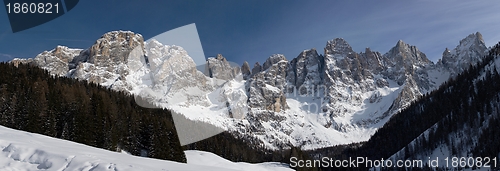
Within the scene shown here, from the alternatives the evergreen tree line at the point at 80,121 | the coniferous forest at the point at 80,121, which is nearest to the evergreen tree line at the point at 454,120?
the evergreen tree line at the point at 80,121

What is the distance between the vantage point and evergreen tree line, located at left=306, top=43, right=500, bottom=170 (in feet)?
299

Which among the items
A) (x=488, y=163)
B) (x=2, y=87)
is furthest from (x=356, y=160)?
(x=2, y=87)

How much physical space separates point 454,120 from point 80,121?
109 metres

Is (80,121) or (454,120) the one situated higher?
(454,120)

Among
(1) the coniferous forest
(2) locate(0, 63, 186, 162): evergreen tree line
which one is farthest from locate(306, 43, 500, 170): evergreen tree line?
(1) the coniferous forest

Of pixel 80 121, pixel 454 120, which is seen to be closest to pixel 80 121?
pixel 80 121

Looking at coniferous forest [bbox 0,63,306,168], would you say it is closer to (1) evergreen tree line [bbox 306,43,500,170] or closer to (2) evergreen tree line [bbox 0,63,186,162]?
(2) evergreen tree line [bbox 0,63,186,162]

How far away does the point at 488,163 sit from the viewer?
78.9m

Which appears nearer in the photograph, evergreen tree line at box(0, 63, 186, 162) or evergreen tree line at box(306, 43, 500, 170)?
evergreen tree line at box(0, 63, 186, 162)

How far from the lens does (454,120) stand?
352ft

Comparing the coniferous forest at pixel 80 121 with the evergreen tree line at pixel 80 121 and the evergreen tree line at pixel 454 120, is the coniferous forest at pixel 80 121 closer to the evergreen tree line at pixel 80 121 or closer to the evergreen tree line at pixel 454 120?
the evergreen tree line at pixel 80 121

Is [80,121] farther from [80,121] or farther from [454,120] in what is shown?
[454,120]

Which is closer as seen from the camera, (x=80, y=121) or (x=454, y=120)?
(x=80, y=121)

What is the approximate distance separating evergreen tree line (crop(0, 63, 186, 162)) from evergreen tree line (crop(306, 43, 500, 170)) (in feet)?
260
